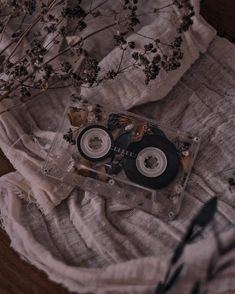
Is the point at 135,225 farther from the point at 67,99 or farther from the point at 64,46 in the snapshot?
the point at 64,46

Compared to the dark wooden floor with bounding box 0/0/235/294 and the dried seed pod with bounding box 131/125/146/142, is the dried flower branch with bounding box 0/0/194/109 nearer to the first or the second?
the dried seed pod with bounding box 131/125/146/142

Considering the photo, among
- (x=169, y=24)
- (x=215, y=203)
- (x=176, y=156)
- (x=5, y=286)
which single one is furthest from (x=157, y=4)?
(x=5, y=286)

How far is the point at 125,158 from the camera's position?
928 millimetres

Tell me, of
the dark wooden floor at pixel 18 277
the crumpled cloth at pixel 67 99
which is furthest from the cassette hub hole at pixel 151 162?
the dark wooden floor at pixel 18 277

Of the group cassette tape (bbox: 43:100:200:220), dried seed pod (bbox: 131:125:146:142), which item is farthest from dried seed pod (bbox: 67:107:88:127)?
dried seed pod (bbox: 131:125:146:142)

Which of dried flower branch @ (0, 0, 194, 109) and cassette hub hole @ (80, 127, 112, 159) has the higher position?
dried flower branch @ (0, 0, 194, 109)

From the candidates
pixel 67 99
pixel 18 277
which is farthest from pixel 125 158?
pixel 18 277

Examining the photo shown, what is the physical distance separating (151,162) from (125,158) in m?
0.05

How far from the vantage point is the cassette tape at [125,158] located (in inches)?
→ 35.9

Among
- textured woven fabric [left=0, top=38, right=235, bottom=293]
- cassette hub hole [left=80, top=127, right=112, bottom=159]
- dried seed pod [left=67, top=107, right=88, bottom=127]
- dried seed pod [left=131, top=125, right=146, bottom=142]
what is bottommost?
textured woven fabric [left=0, top=38, right=235, bottom=293]

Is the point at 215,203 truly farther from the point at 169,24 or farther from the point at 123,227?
the point at 169,24

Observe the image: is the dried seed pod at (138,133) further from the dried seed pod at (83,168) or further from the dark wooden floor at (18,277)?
the dark wooden floor at (18,277)

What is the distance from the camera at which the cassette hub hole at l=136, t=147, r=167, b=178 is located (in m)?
0.92

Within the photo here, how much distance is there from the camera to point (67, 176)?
924mm
